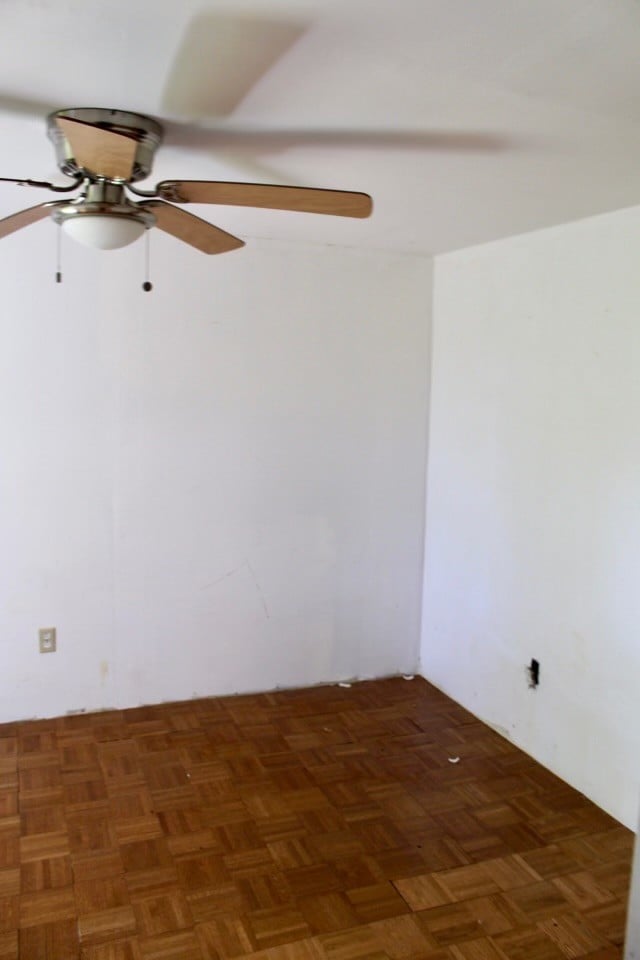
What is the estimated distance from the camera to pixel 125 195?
1949 millimetres

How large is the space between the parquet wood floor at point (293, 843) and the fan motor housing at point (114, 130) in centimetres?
192

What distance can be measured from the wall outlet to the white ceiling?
1798 millimetres

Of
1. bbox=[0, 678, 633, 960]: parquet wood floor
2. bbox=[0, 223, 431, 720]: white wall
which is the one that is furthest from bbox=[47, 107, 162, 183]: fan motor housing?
bbox=[0, 678, 633, 960]: parquet wood floor

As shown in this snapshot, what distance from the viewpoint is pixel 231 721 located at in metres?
3.36

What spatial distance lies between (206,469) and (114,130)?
1.80 m

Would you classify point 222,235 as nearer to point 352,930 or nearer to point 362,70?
point 362,70

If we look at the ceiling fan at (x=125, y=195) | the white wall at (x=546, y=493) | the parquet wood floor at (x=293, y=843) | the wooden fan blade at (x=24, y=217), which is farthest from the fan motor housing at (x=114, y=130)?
the parquet wood floor at (x=293, y=843)

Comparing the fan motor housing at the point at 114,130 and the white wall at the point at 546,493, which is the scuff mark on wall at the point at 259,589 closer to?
the white wall at the point at 546,493

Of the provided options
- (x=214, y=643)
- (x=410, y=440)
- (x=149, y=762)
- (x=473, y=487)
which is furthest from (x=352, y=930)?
(x=410, y=440)

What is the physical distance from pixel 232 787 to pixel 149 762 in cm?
36

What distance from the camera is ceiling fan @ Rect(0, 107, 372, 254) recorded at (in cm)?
181

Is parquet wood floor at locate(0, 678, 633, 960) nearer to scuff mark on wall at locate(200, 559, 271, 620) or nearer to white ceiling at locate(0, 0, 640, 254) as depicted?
scuff mark on wall at locate(200, 559, 271, 620)

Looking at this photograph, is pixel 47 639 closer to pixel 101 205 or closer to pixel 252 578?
pixel 252 578

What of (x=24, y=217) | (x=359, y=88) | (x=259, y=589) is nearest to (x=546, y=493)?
(x=259, y=589)
